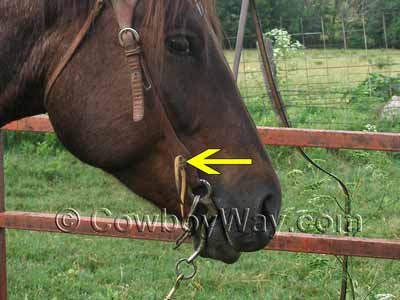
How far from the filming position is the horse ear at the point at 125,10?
5.96ft

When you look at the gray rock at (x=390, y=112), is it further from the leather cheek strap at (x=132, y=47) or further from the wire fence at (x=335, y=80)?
the leather cheek strap at (x=132, y=47)

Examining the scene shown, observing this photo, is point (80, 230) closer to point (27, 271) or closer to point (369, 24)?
point (27, 271)

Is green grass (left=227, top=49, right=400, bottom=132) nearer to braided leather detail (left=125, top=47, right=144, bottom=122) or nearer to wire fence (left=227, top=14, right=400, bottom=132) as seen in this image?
wire fence (left=227, top=14, right=400, bottom=132)

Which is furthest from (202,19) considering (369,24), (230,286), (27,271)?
(369,24)

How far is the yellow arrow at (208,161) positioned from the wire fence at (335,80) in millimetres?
4779

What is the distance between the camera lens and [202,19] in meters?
1.90

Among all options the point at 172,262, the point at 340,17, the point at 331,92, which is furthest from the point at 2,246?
the point at 340,17

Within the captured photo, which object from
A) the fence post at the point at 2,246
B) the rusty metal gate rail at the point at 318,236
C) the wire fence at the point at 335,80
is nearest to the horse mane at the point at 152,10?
the rusty metal gate rail at the point at 318,236

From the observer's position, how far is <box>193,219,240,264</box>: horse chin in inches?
78.2

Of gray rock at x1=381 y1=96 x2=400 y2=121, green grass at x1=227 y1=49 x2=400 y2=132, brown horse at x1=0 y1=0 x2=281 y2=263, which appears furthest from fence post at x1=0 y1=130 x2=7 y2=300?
gray rock at x1=381 y1=96 x2=400 y2=121

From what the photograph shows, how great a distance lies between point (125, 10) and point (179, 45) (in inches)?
6.9

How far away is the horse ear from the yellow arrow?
415 millimetres

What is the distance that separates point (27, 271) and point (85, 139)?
274cm

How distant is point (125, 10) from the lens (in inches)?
71.6
